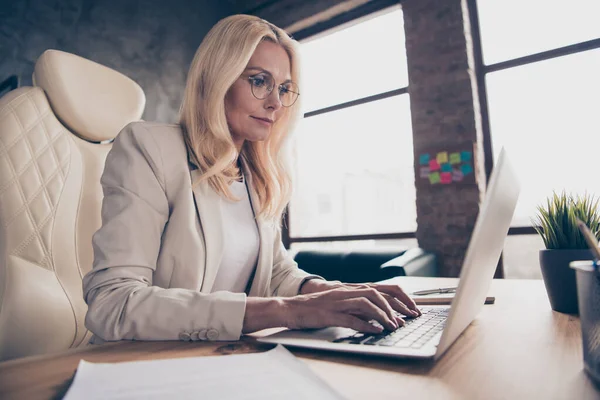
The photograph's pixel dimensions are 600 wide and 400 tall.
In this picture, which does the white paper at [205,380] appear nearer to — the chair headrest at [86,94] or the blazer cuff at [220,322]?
the blazer cuff at [220,322]

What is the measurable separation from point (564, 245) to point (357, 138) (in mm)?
3042

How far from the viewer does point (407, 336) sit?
0.58 metres

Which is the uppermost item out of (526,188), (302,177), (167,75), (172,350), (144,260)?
(167,75)

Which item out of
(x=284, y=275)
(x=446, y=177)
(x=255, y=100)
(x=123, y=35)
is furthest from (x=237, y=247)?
(x=123, y=35)

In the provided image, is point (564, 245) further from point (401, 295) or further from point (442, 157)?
point (442, 157)

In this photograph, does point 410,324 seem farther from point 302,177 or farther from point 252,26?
point 302,177

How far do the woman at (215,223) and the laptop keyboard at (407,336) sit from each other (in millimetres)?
20

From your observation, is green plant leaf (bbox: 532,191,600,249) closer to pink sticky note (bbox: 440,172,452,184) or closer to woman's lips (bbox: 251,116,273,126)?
woman's lips (bbox: 251,116,273,126)

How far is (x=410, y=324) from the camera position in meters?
0.68

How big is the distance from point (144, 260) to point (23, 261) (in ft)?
1.53

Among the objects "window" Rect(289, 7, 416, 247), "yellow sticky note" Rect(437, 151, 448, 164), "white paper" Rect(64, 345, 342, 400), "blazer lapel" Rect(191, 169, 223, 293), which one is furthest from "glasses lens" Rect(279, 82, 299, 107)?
"yellow sticky note" Rect(437, 151, 448, 164)

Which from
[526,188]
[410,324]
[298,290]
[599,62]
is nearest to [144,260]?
[298,290]

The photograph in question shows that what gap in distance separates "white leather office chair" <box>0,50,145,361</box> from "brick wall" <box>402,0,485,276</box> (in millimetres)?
2401

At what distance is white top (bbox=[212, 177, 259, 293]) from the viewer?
3.56 feet
